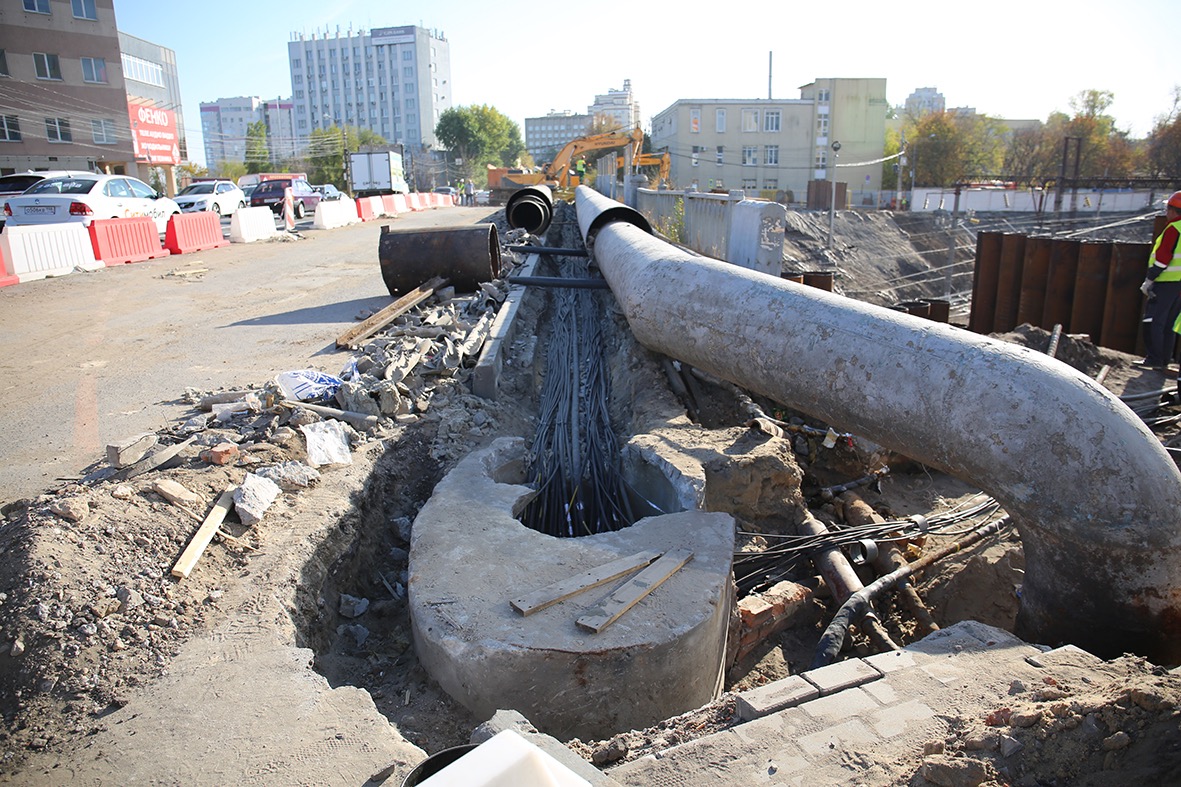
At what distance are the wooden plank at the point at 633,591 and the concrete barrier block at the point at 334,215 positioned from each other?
72.0 ft

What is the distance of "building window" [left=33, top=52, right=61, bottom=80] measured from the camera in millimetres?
35875

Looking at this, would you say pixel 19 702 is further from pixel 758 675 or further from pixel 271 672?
pixel 758 675

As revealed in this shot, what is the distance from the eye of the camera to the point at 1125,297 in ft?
31.1

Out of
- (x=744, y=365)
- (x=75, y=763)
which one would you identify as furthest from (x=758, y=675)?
(x=75, y=763)

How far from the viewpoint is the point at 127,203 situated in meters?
16.4

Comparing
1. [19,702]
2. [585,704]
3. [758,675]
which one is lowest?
[758,675]

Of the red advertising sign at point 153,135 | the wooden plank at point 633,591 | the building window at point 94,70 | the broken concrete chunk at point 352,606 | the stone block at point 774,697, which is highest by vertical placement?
the building window at point 94,70

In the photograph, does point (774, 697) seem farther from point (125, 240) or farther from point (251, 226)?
point (251, 226)

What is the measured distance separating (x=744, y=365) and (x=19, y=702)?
4.01 metres

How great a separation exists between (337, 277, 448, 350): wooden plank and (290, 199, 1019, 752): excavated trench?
2.04 m

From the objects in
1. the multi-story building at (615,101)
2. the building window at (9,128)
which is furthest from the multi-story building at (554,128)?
the building window at (9,128)

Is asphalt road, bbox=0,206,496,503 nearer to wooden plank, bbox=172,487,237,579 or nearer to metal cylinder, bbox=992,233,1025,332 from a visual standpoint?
wooden plank, bbox=172,487,237,579

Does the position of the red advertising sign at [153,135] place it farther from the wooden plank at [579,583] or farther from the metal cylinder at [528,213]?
the wooden plank at [579,583]

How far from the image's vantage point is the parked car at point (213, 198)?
22578 mm
